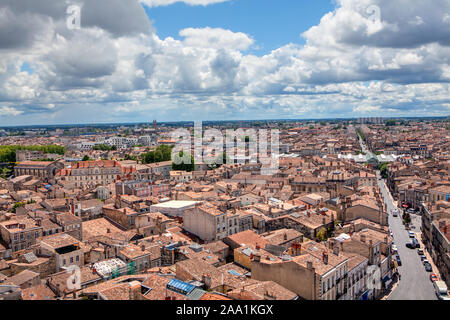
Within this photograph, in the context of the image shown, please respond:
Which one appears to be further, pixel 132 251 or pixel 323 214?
pixel 323 214

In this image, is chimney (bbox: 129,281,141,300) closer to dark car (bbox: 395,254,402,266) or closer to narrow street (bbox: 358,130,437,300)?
narrow street (bbox: 358,130,437,300)

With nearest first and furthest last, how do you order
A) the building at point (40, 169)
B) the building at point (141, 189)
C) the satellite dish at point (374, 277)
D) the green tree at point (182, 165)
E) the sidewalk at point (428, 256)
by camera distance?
the satellite dish at point (374, 277) < the sidewalk at point (428, 256) < the building at point (141, 189) < the building at point (40, 169) < the green tree at point (182, 165)

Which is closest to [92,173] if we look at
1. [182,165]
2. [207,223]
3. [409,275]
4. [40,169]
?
[40,169]

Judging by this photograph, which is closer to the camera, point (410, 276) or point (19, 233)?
point (410, 276)

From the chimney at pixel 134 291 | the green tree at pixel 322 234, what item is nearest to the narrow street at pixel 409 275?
the green tree at pixel 322 234

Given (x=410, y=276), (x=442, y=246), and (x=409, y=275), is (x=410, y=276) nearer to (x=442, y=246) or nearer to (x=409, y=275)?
(x=409, y=275)

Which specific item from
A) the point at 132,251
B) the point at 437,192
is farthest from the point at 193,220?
the point at 437,192

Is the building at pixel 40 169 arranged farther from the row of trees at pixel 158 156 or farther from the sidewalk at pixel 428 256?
the sidewalk at pixel 428 256

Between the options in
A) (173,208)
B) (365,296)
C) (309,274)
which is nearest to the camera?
(309,274)

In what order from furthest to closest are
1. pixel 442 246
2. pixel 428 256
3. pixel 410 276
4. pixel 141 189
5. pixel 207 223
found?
pixel 141 189 → pixel 428 256 → pixel 207 223 → pixel 442 246 → pixel 410 276
